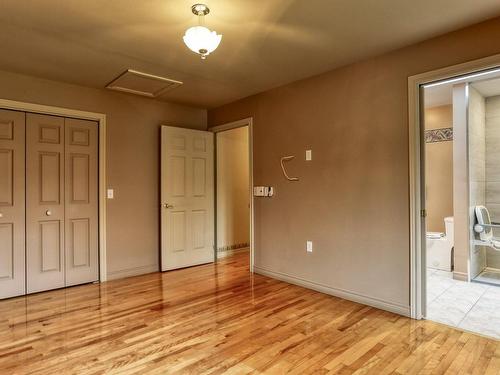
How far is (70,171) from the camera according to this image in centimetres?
371

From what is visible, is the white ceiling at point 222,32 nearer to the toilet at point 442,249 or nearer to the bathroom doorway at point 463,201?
the bathroom doorway at point 463,201

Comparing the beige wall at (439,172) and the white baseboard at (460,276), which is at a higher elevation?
the beige wall at (439,172)

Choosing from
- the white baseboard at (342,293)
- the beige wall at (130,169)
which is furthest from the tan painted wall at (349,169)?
the beige wall at (130,169)

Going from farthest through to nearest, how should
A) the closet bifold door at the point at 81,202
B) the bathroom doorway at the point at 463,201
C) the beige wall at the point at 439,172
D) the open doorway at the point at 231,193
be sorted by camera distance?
the open doorway at the point at 231,193, the beige wall at the point at 439,172, the closet bifold door at the point at 81,202, the bathroom doorway at the point at 463,201

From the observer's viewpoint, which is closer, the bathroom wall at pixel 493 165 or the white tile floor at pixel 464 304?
the white tile floor at pixel 464 304

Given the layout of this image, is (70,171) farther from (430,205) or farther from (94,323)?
(430,205)

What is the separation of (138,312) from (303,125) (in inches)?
100

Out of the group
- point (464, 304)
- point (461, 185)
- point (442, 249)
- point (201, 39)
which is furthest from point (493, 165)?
point (201, 39)

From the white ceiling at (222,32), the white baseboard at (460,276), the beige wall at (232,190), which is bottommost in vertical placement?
the white baseboard at (460,276)

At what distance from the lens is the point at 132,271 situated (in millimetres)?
4152

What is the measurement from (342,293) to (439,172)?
8.93ft

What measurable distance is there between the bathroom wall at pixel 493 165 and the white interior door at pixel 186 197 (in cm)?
385

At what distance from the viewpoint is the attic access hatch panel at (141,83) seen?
3419 millimetres

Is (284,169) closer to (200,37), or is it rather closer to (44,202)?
(200,37)
